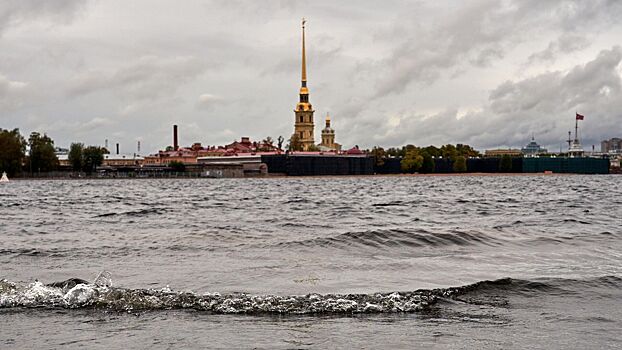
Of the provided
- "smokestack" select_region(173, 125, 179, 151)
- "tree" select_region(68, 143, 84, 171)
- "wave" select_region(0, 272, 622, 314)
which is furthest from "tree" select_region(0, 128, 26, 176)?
"wave" select_region(0, 272, 622, 314)

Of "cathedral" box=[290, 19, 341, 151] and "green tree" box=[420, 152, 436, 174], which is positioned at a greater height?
"cathedral" box=[290, 19, 341, 151]

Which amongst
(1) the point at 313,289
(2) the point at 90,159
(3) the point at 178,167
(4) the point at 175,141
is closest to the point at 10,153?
(2) the point at 90,159

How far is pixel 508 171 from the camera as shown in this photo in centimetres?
14600

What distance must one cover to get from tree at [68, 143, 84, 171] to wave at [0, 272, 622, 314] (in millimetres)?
110392

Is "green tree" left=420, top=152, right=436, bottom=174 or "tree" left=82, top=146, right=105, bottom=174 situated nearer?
"tree" left=82, top=146, right=105, bottom=174

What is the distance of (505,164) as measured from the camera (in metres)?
144

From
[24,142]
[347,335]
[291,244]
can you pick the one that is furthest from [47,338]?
[24,142]

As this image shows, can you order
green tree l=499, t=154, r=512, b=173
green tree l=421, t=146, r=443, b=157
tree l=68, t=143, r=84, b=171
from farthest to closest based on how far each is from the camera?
green tree l=421, t=146, r=443, b=157 → green tree l=499, t=154, r=512, b=173 → tree l=68, t=143, r=84, b=171

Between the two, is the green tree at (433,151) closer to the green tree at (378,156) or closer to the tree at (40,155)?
the green tree at (378,156)

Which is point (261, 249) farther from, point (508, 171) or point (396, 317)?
point (508, 171)

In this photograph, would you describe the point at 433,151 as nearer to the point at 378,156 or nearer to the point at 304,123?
the point at 378,156

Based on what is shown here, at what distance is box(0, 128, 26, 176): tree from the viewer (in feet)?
325

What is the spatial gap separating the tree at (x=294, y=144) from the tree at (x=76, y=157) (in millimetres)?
52135

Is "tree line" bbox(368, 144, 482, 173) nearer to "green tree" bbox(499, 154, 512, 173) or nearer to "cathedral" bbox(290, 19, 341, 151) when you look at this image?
"green tree" bbox(499, 154, 512, 173)
